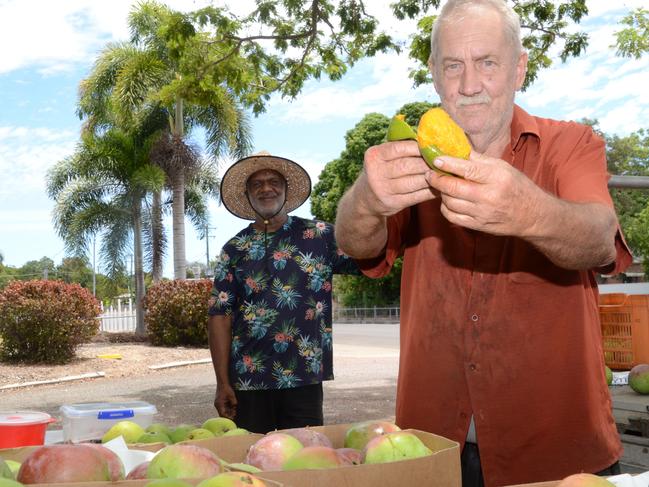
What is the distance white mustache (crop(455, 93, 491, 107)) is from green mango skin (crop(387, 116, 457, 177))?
294 mm

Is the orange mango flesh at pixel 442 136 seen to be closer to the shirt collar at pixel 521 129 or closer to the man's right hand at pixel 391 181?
the man's right hand at pixel 391 181

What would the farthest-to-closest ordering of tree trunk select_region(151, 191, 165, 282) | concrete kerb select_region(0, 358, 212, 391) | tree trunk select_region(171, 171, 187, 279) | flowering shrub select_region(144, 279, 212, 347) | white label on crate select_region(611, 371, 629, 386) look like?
tree trunk select_region(151, 191, 165, 282) < tree trunk select_region(171, 171, 187, 279) < flowering shrub select_region(144, 279, 212, 347) < concrete kerb select_region(0, 358, 212, 391) < white label on crate select_region(611, 371, 629, 386)

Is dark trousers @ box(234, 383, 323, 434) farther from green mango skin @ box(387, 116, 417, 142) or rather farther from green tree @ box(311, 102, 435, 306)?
green tree @ box(311, 102, 435, 306)

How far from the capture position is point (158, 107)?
24219 millimetres

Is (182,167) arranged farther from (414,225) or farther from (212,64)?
(414,225)

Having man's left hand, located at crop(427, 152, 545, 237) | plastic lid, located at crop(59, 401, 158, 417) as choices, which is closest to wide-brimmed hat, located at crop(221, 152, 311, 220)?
plastic lid, located at crop(59, 401, 158, 417)

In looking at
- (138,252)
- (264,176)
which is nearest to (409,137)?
(264,176)

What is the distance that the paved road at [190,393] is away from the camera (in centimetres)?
1052

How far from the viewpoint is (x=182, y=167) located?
2428 centimetres

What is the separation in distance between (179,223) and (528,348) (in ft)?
74.9

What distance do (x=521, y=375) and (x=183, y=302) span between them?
17.8 metres

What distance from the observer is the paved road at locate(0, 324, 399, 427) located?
10.5 metres

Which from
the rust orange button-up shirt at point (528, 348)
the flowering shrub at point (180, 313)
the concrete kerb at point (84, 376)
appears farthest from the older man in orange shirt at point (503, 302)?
the flowering shrub at point (180, 313)

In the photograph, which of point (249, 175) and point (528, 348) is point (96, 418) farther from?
point (249, 175)
